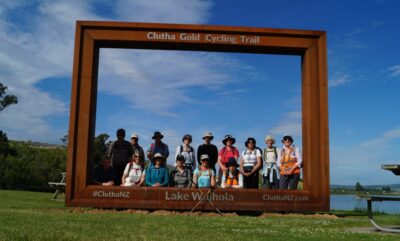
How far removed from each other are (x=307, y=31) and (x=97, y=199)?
6633mm

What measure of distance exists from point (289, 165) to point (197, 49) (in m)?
3.72

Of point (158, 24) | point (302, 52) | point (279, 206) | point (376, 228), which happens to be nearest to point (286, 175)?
point (279, 206)

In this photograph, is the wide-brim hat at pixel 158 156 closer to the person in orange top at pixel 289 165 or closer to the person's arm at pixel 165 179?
the person's arm at pixel 165 179

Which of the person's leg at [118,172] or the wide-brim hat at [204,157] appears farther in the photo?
the person's leg at [118,172]

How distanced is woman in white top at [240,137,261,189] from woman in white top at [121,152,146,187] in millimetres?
2503

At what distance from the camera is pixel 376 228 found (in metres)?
7.67

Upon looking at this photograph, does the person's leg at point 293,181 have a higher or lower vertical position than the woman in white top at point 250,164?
lower

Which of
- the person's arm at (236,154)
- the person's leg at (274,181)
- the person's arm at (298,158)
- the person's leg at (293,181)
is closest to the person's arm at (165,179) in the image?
the person's arm at (236,154)

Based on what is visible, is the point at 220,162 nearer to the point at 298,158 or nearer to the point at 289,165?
the point at 289,165

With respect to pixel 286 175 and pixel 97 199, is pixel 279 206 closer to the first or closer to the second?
pixel 286 175

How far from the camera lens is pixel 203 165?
11.4 meters

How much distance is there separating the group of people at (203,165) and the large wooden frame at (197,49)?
429mm

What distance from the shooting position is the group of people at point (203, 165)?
449 inches

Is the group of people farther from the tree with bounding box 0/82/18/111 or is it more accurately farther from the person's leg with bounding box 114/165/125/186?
the tree with bounding box 0/82/18/111
